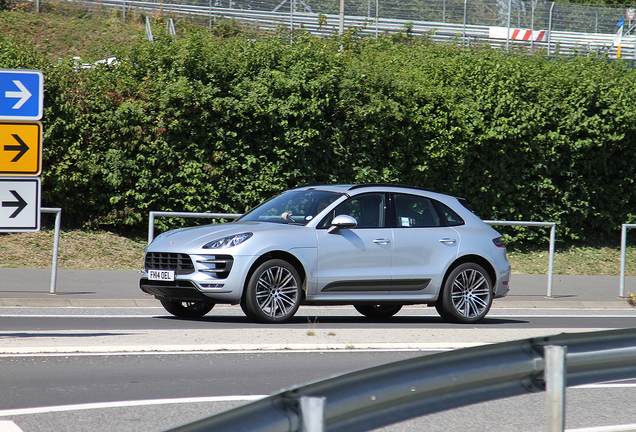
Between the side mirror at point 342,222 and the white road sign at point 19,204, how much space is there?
3.43m

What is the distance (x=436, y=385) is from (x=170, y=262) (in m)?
7.44

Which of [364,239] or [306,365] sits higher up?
[364,239]

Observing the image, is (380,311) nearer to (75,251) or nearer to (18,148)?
(18,148)

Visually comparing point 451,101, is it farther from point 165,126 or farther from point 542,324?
point 542,324

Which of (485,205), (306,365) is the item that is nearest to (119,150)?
(485,205)

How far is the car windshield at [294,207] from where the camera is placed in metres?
9.57

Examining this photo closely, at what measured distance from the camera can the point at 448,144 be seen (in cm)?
1766

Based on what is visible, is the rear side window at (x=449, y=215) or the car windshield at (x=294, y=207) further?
the rear side window at (x=449, y=215)

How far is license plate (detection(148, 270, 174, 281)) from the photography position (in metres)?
9.01

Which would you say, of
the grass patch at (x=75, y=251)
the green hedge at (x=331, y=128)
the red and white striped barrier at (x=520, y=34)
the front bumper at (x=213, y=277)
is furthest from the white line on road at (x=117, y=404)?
the red and white striped barrier at (x=520, y=34)

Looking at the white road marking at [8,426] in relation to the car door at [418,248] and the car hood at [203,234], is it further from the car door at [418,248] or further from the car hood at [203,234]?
the car door at [418,248]

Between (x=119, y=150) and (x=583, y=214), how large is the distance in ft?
36.4

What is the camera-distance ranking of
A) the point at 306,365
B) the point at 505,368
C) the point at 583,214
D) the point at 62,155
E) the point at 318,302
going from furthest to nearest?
the point at 583,214
the point at 62,155
the point at 318,302
the point at 306,365
the point at 505,368

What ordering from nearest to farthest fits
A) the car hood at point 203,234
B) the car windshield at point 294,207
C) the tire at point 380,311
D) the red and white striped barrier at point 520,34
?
1. the car hood at point 203,234
2. the car windshield at point 294,207
3. the tire at point 380,311
4. the red and white striped barrier at point 520,34
